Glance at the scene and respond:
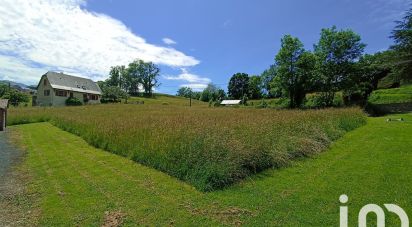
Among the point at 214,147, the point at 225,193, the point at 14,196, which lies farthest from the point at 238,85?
the point at 14,196

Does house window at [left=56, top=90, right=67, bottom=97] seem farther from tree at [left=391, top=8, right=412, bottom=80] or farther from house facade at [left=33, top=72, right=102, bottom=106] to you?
tree at [left=391, top=8, right=412, bottom=80]

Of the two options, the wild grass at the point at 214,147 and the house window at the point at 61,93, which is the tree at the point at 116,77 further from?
the wild grass at the point at 214,147

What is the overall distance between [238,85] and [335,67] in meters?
60.0

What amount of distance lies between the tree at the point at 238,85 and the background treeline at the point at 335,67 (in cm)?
4920

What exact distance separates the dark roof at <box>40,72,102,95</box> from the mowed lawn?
52.3 m

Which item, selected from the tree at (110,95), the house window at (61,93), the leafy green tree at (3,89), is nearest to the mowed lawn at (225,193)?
the house window at (61,93)

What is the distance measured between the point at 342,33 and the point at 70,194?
37.6 meters

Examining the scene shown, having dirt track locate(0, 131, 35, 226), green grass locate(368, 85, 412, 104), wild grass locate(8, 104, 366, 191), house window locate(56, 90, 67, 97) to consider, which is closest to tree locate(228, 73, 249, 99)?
green grass locate(368, 85, 412, 104)

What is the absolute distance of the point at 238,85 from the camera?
95312mm

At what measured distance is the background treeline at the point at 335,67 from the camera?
30453 millimetres

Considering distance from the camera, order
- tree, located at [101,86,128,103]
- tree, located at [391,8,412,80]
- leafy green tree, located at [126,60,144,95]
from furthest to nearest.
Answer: leafy green tree, located at [126,60,144,95]
tree, located at [101,86,128,103]
tree, located at [391,8,412,80]

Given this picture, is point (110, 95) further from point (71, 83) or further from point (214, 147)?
point (214, 147)

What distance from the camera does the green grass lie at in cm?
3631

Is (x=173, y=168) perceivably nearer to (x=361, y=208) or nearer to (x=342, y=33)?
(x=361, y=208)
